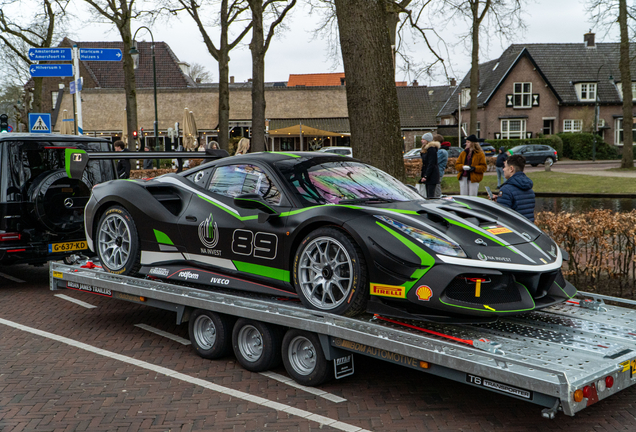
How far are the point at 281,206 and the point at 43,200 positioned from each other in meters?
4.55

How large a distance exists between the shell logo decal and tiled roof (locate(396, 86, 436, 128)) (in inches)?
2019

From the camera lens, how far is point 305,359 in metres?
→ 4.96

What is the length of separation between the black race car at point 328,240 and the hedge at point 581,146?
4582cm

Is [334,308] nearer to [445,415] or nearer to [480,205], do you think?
[445,415]

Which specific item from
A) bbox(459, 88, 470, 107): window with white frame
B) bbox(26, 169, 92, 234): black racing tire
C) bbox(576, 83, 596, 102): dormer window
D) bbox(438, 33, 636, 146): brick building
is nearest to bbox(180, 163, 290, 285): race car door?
bbox(26, 169, 92, 234): black racing tire

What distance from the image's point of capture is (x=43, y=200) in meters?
8.26

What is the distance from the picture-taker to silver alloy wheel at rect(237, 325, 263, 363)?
5272 millimetres

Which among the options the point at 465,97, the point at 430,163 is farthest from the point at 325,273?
the point at 465,97


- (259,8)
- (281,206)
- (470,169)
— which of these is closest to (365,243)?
(281,206)

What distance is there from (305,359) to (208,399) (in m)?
0.83

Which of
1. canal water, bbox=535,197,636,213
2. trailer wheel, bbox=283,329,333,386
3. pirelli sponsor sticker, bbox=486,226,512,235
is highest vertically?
pirelli sponsor sticker, bbox=486,226,512,235

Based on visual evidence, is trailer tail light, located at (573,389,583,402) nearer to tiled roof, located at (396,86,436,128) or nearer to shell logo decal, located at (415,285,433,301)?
shell logo decal, located at (415,285,433,301)

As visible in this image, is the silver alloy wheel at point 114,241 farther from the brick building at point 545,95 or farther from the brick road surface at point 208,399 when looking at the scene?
the brick building at point 545,95

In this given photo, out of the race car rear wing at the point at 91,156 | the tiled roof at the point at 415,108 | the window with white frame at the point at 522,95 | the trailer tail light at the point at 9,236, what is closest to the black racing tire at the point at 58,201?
the trailer tail light at the point at 9,236
